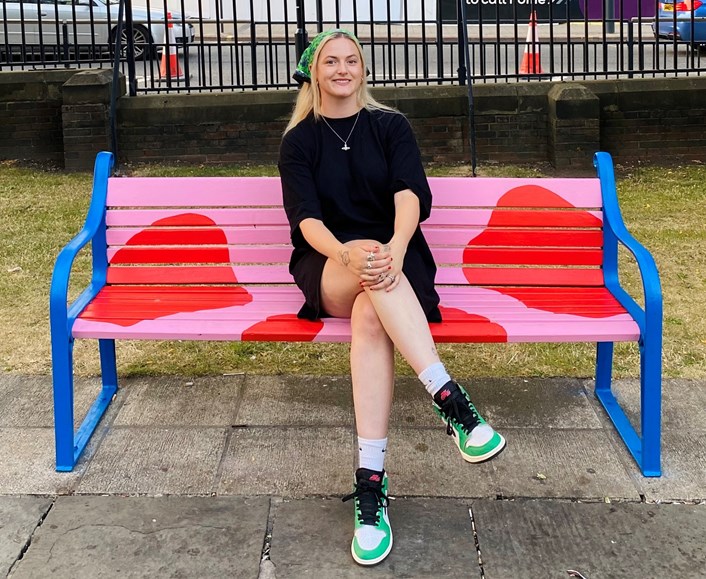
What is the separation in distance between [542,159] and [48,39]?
8938mm

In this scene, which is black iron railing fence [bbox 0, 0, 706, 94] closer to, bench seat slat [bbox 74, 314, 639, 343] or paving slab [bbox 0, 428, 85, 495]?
bench seat slat [bbox 74, 314, 639, 343]

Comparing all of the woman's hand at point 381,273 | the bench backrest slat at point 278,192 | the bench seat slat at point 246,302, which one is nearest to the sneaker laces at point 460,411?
the woman's hand at point 381,273

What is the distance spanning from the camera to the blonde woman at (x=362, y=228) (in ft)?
10.2

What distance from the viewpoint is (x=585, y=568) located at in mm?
2781

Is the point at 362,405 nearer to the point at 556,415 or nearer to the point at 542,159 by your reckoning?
the point at 556,415

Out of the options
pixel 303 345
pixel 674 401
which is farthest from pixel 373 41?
pixel 674 401

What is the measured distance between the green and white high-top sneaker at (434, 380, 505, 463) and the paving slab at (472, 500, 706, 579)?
0.24 metres

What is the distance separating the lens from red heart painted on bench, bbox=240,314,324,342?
3.34 m

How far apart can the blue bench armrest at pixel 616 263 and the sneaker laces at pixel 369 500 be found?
42.3 inches

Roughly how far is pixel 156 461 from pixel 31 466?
43 cm

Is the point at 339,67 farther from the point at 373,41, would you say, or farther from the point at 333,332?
the point at 373,41

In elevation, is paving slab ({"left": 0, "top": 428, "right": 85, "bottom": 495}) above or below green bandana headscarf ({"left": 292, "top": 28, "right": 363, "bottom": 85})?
below

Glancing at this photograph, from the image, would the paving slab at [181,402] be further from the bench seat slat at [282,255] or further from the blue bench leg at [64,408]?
the bench seat slat at [282,255]

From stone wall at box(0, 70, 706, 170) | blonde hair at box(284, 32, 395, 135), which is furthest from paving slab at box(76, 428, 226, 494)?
stone wall at box(0, 70, 706, 170)
